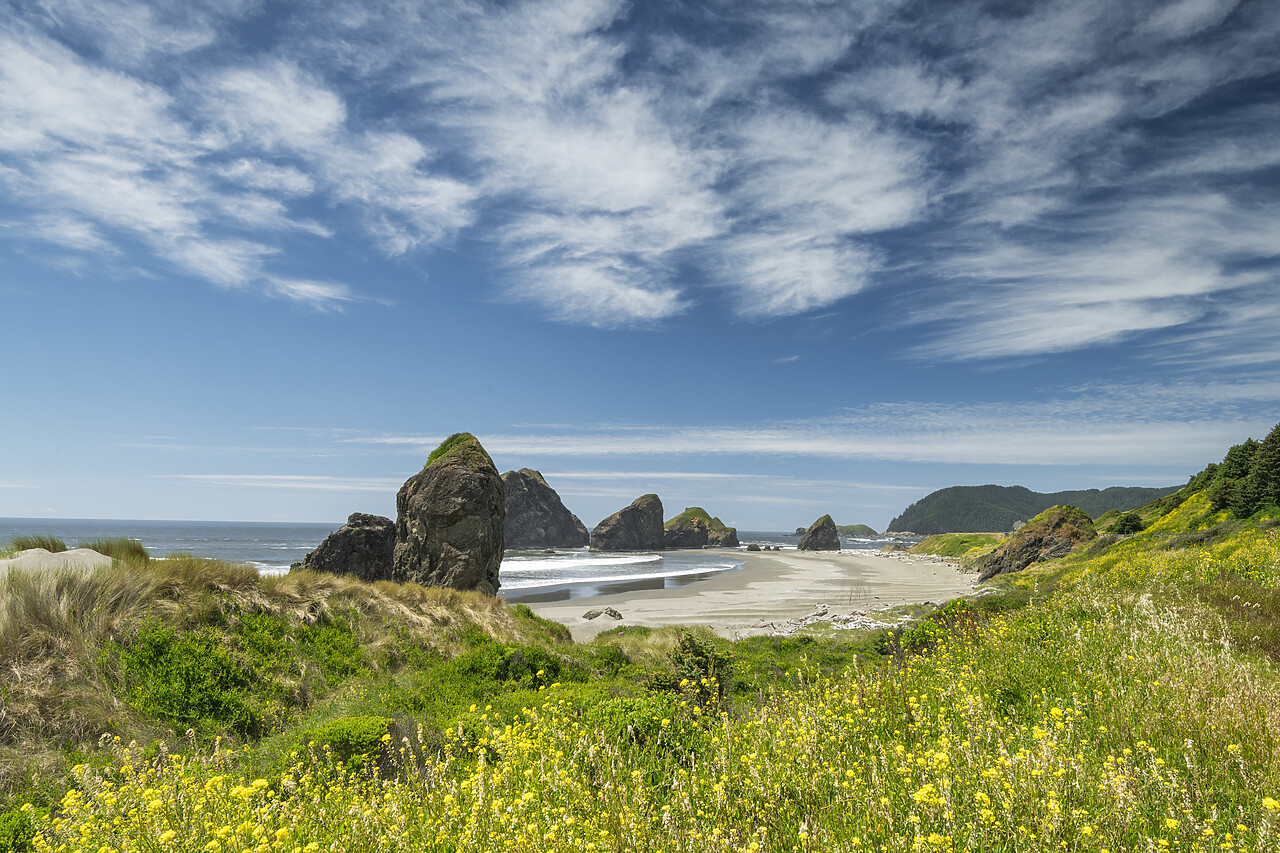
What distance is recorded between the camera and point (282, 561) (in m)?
73.8

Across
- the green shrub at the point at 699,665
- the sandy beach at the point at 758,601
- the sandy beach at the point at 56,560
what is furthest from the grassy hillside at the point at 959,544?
the sandy beach at the point at 56,560

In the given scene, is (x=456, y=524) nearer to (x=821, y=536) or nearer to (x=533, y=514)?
(x=533, y=514)

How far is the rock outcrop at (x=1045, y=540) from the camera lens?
135 ft

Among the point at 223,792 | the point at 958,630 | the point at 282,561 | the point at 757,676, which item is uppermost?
the point at 223,792

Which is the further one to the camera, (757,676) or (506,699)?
(757,676)

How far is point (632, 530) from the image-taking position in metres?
154

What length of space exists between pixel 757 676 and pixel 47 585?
559 inches

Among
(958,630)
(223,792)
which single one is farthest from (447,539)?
(223,792)

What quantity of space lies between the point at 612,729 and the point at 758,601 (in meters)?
37.1

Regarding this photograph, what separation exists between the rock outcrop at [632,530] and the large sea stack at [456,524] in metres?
115

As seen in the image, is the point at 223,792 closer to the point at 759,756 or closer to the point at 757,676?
the point at 759,756

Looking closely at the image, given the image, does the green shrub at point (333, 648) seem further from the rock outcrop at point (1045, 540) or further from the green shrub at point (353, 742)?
the rock outcrop at point (1045, 540)

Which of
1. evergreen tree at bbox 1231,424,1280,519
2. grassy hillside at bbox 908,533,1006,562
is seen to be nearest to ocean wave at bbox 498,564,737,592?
evergreen tree at bbox 1231,424,1280,519

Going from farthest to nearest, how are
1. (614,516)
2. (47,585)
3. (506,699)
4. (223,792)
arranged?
1. (614,516)
2. (506,699)
3. (47,585)
4. (223,792)
